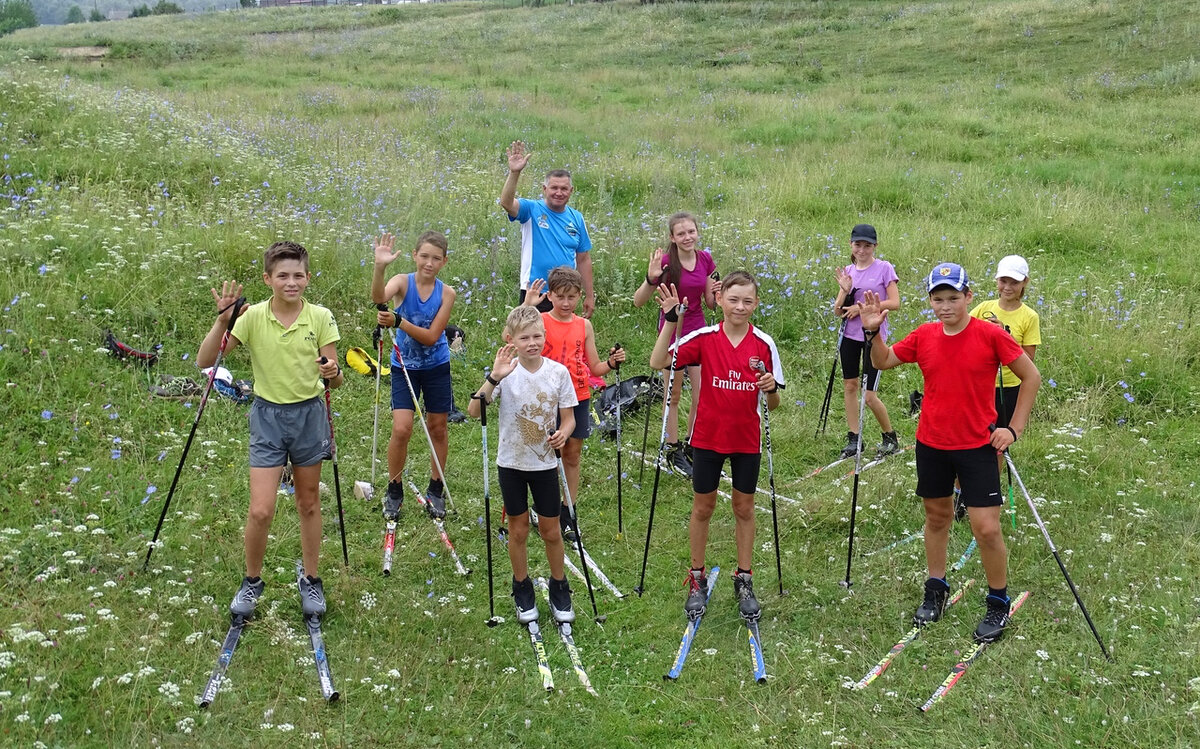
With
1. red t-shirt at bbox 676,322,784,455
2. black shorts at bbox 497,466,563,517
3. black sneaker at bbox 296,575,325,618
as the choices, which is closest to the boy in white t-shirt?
black shorts at bbox 497,466,563,517

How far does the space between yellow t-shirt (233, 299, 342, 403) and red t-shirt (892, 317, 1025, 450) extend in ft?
14.0

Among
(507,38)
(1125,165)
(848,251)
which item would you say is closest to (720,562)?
(848,251)

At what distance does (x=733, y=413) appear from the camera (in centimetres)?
622

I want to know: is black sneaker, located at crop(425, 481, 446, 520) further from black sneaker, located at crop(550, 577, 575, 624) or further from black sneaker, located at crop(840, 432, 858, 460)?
black sneaker, located at crop(840, 432, 858, 460)

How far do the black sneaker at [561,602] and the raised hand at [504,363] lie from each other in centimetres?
160

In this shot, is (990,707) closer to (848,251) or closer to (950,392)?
(950,392)

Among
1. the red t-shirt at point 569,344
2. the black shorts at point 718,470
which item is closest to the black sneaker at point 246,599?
the red t-shirt at point 569,344

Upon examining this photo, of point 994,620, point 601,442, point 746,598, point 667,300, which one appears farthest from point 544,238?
point 994,620

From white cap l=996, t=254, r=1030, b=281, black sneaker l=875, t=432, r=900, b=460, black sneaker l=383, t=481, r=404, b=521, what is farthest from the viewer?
black sneaker l=875, t=432, r=900, b=460

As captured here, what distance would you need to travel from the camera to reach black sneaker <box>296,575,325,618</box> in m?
5.98

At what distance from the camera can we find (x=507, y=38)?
4384cm

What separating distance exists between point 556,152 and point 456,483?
1201 cm

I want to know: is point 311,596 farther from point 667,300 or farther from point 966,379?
point 966,379

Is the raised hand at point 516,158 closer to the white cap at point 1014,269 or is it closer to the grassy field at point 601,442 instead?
the grassy field at point 601,442
